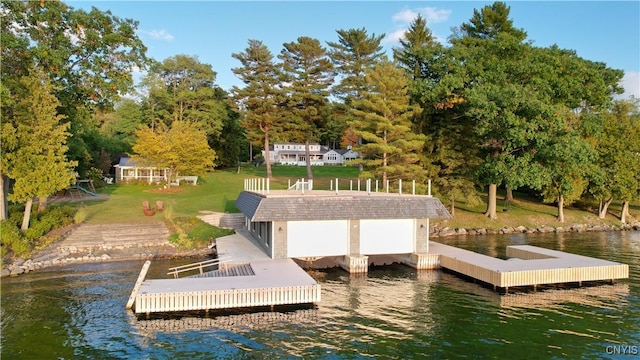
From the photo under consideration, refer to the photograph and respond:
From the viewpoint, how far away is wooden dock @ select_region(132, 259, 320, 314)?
15891mm

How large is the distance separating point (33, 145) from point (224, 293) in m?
16.8

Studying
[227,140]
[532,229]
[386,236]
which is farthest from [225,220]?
[227,140]

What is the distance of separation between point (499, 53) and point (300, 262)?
27.8m

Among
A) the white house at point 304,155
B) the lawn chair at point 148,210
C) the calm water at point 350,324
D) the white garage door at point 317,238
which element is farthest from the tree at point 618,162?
the white house at point 304,155

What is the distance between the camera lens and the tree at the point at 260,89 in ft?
168

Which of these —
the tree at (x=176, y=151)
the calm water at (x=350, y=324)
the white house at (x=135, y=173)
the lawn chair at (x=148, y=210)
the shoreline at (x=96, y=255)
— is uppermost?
the tree at (x=176, y=151)

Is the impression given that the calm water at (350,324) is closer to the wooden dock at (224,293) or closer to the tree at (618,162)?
the wooden dock at (224,293)

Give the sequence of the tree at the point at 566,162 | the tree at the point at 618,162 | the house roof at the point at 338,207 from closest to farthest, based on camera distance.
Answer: the house roof at the point at 338,207 → the tree at the point at 566,162 → the tree at the point at 618,162

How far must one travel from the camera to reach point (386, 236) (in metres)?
23.8

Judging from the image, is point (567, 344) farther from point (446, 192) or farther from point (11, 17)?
point (11, 17)

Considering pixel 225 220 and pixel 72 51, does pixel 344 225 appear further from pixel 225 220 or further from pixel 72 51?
pixel 72 51

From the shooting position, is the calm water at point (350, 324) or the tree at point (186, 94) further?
the tree at point (186, 94)

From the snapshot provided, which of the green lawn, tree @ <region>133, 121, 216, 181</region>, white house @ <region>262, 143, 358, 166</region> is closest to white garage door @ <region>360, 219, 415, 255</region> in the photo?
the green lawn

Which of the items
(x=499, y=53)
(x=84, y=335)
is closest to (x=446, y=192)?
(x=499, y=53)
